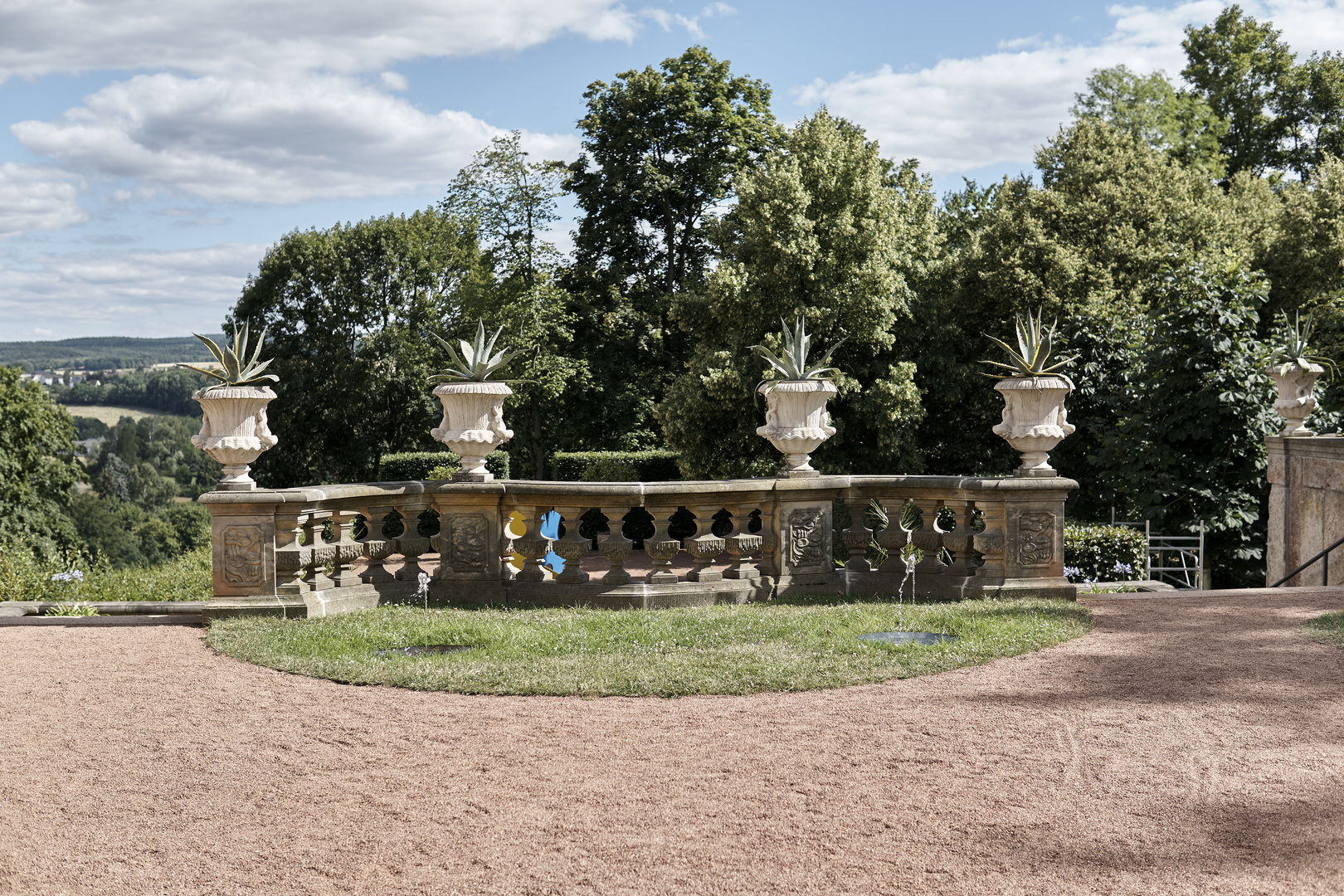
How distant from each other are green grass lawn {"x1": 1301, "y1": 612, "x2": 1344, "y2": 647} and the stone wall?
5039mm

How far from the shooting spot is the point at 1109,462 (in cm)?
1575

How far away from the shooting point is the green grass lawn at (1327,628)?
7051 mm

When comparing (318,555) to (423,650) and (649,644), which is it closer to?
(423,650)

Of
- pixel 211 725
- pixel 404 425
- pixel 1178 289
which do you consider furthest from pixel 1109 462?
pixel 404 425

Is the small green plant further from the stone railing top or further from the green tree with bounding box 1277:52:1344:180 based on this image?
the green tree with bounding box 1277:52:1344:180

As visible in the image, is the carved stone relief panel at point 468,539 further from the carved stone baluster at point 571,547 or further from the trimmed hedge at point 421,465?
the trimmed hedge at point 421,465

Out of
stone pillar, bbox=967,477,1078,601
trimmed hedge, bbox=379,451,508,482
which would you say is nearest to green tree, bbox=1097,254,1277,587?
stone pillar, bbox=967,477,1078,601

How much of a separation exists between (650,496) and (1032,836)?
5318mm

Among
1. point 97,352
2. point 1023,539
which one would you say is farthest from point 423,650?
point 97,352

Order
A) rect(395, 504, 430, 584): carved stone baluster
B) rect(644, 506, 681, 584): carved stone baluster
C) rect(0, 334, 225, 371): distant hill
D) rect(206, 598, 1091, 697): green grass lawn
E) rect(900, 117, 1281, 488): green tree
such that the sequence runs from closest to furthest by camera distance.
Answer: rect(206, 598, 1091, 697): green grass lawn
rect(644, 506, 681, 584): carved stone baluster
rect(395, 504, 430, 584): carved stone baluster
rect(900, 117, 1281, 488): green tree
rect(0, 334, 225, 371): distant hill

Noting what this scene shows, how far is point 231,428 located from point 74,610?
94.8 inches

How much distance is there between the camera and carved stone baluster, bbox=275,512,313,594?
28.0 feet

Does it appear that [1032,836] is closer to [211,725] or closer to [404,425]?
[211,725]

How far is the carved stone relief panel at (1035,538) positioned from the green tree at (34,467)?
82.2 feet
